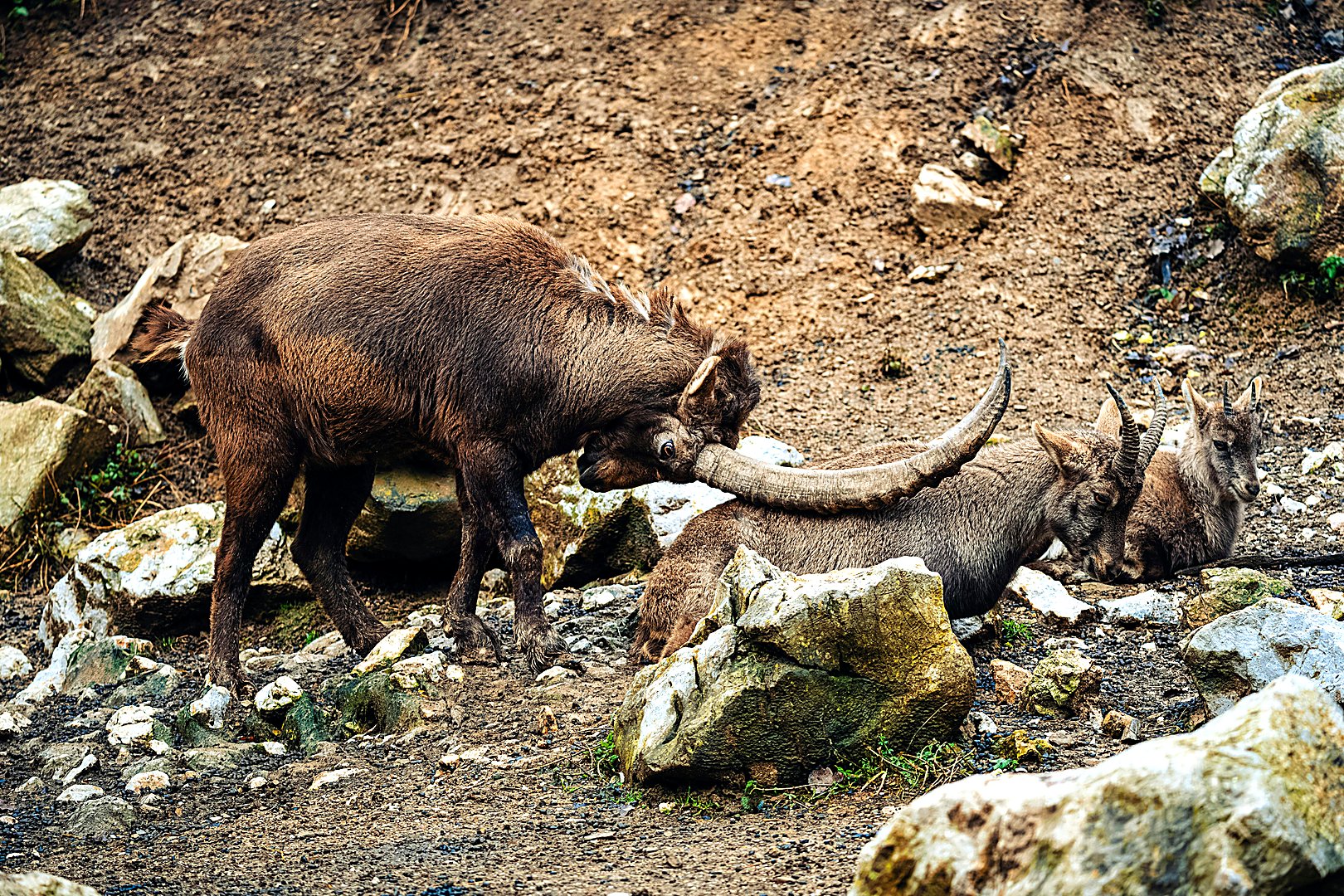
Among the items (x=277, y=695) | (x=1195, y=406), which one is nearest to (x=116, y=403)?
(x=277, y=695)

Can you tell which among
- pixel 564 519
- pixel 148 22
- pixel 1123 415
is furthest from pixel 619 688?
pixel 148 22

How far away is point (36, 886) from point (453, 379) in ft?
12.8

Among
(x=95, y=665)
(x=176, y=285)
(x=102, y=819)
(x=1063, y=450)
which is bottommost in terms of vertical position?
(x=95, y=665)

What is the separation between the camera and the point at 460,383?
6.75 meters

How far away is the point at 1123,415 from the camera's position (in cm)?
643

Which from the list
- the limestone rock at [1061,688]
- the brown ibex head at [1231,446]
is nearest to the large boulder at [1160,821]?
the limestone rock at [1061,688]

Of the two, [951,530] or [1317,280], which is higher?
[1317,280]

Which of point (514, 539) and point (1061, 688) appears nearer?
point (1061, 688)

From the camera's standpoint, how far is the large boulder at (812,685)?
471cm

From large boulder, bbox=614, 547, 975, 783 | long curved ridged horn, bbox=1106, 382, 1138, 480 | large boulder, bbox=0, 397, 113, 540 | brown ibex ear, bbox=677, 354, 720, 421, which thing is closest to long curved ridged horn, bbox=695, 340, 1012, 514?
brown ibex ear, bbox=677, 354, 720, 421

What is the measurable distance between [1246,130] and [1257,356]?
1.85 m

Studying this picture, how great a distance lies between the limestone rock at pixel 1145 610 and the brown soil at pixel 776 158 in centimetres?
145

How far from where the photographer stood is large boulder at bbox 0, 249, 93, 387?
33.2 ft

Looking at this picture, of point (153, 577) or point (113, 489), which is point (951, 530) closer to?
point (153, 577)
